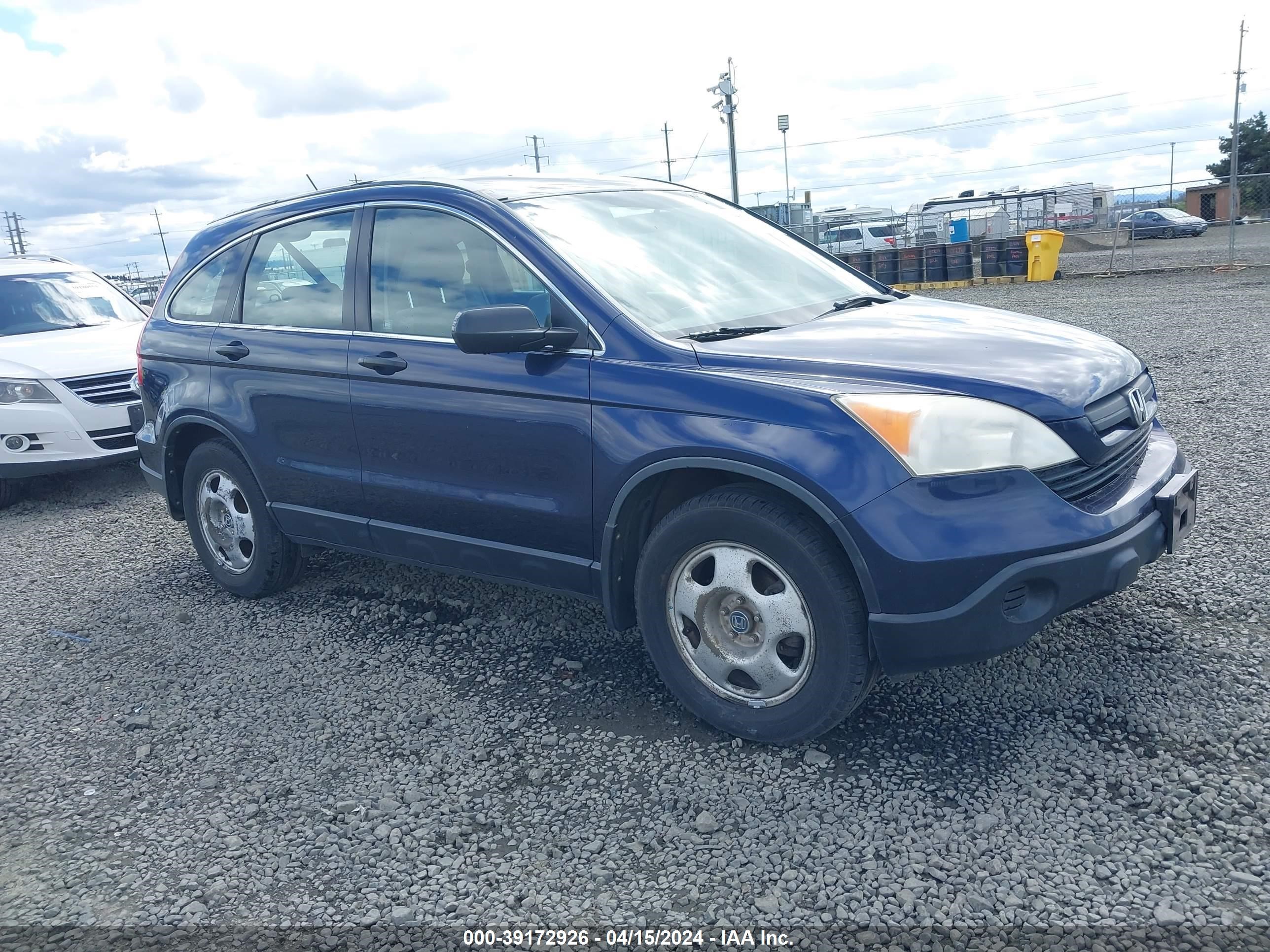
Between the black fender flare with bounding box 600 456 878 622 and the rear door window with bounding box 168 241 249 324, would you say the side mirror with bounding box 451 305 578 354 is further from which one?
the rear door window with bounding box 168 241 249 324

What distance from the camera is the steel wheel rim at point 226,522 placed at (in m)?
5.17

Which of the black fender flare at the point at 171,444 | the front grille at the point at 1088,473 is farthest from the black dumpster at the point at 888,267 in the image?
the front grille at the point at 1088,473

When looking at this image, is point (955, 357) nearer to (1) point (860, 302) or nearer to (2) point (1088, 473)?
(2) point (1088, 473)

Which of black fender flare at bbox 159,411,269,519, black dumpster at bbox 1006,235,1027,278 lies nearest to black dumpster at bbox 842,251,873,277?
black dumpster at bbox 1006,235,1027,278

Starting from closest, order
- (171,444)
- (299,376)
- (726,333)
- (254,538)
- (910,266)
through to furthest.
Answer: (726,333), (299,376), (254,538), (171,444), (910,266)

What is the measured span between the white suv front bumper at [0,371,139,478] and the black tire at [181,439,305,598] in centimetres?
278

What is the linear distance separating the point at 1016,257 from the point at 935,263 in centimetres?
172

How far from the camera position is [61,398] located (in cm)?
757

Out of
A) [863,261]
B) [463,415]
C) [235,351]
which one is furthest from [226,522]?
[863,261]

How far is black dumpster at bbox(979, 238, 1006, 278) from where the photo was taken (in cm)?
2288

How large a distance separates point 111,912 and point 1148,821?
284cm

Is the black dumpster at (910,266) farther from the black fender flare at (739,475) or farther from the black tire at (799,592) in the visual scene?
the black tire at (799,592)

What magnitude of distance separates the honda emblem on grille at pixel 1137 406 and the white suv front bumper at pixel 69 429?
6.81 meters

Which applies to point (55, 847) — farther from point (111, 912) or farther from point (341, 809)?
point (341, 809)
